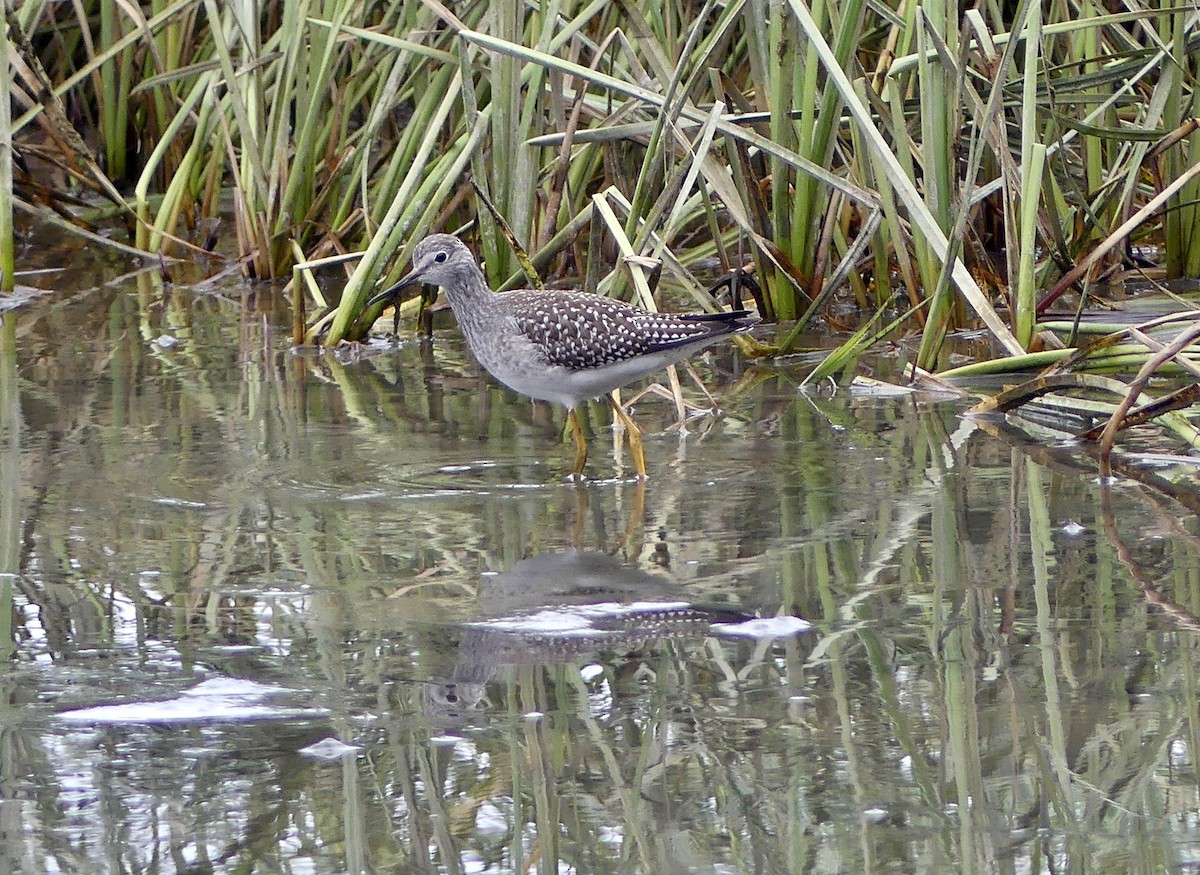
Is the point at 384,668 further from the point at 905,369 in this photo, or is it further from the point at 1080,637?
the point at 905,369

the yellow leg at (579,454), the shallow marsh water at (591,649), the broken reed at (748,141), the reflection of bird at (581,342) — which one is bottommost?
the shallow marsh water at (591,649)

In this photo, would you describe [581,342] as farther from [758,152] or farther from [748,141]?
[758,152]

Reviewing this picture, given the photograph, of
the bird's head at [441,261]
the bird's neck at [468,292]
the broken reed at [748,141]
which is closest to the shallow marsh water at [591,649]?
the bird's neck at [468,292]

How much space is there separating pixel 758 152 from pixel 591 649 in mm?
4081

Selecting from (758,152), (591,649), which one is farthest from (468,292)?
(591,649)

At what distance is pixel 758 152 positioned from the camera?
709 cm

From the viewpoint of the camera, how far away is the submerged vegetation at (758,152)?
18.7ft

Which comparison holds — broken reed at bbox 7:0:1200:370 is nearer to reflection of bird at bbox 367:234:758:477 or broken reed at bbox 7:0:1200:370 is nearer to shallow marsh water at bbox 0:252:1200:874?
reflection of bird at bbox 367:234:758:477

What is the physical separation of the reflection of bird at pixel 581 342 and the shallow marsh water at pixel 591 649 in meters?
0.21

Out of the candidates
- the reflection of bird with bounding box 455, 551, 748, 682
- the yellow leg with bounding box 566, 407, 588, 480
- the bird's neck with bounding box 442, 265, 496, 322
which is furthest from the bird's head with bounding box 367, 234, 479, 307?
the reflection of bird with bounding box 455, 551, 748, 682

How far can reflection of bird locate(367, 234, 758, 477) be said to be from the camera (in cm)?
528

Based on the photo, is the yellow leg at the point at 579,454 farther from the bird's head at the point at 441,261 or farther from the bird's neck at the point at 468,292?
the bird's head at the point at 441,261

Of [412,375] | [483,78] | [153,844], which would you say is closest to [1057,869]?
[153,844]

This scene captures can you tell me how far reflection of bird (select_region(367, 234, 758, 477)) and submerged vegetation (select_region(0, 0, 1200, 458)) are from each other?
481 millimetres
